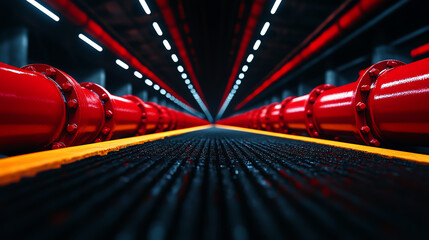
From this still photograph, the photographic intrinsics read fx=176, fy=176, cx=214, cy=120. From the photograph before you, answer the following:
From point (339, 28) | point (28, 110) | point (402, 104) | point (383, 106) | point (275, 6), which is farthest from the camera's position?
point (339, 28)

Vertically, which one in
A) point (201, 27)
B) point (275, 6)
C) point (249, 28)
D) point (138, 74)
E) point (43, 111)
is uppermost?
point (201, 27)

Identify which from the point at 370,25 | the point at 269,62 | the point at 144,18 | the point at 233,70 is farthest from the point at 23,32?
the point at 269,62

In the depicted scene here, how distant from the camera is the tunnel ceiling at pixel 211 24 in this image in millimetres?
4886

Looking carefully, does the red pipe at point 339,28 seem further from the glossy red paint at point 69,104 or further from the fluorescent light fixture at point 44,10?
the fluorescent light fixture at point 44,10

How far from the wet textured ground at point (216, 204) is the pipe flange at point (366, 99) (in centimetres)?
79

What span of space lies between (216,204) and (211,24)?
6314 mm

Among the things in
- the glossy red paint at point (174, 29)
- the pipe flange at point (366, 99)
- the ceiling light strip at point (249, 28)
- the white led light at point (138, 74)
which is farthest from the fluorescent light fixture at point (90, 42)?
the pipe flange at point (366, 99)

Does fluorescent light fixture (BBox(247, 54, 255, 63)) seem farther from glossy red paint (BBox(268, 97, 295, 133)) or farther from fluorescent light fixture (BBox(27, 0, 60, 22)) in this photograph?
fluorescent light fixture (BBox(27, 0, 60, 22))

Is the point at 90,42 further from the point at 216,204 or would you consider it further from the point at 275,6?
the point at 216,204

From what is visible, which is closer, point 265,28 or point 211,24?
point 265,28

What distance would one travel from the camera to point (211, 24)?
588cm

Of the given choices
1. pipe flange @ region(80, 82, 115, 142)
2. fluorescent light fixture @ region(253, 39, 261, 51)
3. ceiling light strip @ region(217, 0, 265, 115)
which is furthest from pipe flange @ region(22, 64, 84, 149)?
fluorescent light fixture @ region(253, 39, 261, 51)

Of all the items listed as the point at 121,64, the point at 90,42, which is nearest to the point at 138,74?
the point at 121,64

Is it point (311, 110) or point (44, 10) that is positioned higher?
point (44, 10)
